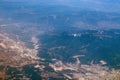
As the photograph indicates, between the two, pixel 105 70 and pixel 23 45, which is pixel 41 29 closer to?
pixel 23 45

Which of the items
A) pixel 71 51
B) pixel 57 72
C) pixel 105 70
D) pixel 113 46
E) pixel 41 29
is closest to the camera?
pixel 57 72

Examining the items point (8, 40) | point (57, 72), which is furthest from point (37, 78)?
point (8, 40)

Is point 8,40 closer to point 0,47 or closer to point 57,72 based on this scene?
point 0,47

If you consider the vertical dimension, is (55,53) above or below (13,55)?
below

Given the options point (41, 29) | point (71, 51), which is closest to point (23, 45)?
point (71, 51)

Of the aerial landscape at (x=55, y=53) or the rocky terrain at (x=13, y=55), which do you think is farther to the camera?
the rocky terrain at (x=13, y=55)

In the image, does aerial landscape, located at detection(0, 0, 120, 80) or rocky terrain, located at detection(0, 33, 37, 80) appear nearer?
aerial landscape, located at detection(0, 0, 120, 80)

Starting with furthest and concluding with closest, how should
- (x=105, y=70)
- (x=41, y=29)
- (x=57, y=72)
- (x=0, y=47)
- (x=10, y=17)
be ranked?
(x=10, y=17)
(x=41, y=29)
(x=0, y=47)
(x=105, y=70)
(x=57, y=72)

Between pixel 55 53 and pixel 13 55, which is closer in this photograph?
pixel 13 55

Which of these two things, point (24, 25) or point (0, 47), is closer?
point (0, 47)
